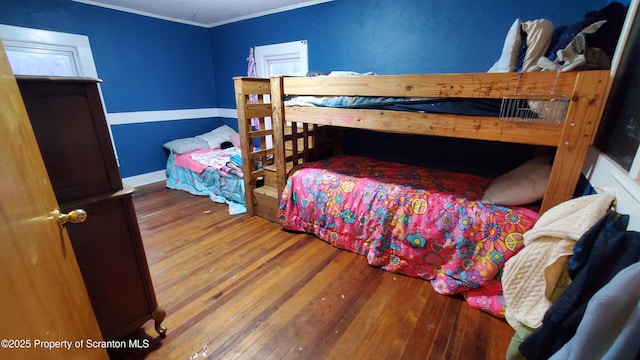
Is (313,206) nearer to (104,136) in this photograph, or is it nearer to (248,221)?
(248,221)

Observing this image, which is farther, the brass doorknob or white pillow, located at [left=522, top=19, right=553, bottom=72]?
white pillow, located at [left=522, top=19, right=553, bottom=72]

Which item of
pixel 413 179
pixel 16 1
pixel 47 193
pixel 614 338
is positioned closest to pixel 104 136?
pixel 47 193

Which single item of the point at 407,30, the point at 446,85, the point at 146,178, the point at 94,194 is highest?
the point at 407,30

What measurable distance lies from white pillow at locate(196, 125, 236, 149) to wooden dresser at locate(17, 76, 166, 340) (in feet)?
9.77

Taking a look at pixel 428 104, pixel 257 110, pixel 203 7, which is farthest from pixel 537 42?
pixel 203 7

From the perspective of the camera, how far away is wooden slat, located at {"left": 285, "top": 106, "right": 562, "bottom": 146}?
1383 millimetres

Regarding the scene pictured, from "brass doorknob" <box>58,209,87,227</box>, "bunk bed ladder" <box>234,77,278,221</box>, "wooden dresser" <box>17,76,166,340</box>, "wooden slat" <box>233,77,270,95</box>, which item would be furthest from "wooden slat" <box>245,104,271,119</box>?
"brass doorknob" <box>58,209,87,227</box>

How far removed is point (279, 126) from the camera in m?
2.36

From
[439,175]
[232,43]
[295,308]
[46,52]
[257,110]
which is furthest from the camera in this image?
[232,43]

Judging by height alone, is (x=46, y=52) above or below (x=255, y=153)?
above

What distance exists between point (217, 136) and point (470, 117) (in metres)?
3.63

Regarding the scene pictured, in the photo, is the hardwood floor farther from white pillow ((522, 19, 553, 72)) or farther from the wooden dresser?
white pillow ((522, 19, 553, 72))

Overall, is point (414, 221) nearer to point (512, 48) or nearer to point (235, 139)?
point (512, 48)

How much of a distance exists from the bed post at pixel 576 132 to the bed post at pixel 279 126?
1.87 metres
